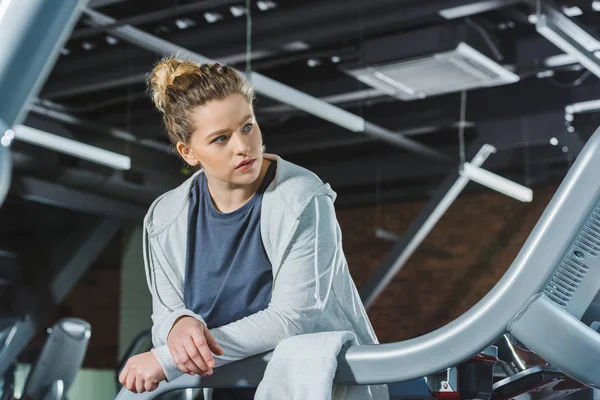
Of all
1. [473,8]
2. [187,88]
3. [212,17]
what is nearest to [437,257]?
[473,8]

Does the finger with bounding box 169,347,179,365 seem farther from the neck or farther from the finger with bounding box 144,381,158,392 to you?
the neck

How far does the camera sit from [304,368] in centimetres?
106

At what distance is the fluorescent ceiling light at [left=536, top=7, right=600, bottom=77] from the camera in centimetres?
428

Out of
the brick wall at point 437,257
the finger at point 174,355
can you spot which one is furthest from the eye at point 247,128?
the brick wall at point 437,257

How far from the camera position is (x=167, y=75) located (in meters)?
1.35

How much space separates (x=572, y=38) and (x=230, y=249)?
11.5 ft

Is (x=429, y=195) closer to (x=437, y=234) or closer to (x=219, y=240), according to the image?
(x=437, y=234)

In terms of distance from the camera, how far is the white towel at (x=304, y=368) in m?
1.03

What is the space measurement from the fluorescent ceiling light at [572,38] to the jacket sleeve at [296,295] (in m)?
3.34

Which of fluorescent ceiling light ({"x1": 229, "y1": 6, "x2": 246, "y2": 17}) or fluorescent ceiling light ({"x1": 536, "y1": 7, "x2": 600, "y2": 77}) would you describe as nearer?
fluorescent ceiling light ({"x1": 536, "y1": 7, "x2": 600, "y2": 77})

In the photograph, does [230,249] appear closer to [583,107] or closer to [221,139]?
[221,139]

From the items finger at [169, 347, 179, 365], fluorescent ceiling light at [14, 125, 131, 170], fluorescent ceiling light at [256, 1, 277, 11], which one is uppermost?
fluorescent ceiling light at [256, 1, 277, 11]

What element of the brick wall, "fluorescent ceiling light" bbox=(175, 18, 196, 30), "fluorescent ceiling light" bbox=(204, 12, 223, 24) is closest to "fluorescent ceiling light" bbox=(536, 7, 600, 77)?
the brick wall

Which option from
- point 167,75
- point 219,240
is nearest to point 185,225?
point 219,240
